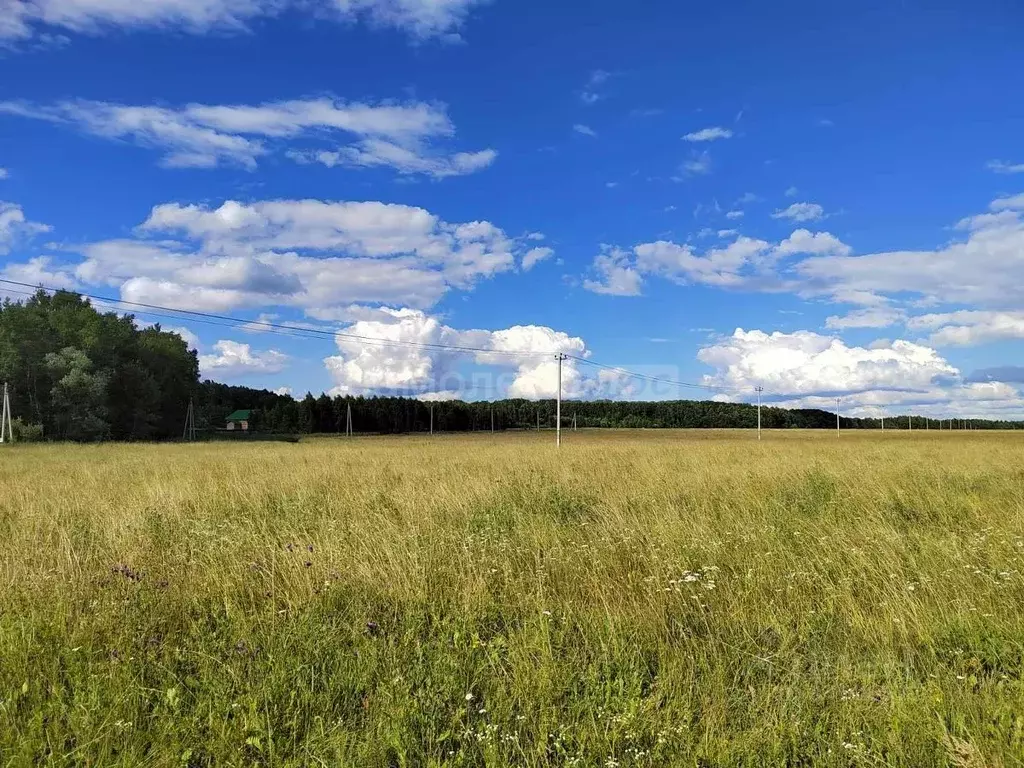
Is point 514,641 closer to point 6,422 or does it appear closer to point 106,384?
point 6,422

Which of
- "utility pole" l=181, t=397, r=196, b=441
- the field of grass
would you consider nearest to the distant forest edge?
"utility pole" l=181, t=397, r=196, b=441

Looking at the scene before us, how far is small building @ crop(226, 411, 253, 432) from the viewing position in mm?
124250

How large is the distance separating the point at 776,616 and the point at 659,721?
181 centimetres

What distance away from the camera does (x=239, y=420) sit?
126 meters

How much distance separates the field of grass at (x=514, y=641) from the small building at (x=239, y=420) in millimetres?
125974

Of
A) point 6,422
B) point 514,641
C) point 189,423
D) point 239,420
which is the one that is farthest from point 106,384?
point 239,420

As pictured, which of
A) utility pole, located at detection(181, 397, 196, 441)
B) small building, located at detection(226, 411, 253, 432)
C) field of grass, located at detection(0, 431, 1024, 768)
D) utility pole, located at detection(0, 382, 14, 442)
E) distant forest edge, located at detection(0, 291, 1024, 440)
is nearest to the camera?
field of grass, located at detection(0, 431, 1024, 768)

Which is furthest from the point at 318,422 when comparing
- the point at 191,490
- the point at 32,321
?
the point at 191,490

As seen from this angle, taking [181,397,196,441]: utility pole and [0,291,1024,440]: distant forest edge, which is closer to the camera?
[0,291,1024,440]: distant forest edge

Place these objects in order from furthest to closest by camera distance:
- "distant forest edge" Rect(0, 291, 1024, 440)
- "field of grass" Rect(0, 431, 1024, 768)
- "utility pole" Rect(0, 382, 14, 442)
A: "distant forest edge" Rect(0, 291, 1024, 440)
"utility pole" Rect(0, 382, 14, 442)
"field of grass" Rect(0, 431, 1024, 768)

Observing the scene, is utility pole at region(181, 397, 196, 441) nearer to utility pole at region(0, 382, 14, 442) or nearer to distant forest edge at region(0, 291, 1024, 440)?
distant forest edge at region(0, 291, 1024, 440)

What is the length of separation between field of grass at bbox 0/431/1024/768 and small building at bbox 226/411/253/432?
126 meters

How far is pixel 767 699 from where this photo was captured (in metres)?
3.33

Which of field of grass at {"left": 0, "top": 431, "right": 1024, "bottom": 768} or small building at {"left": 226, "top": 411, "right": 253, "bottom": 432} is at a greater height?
field of grass at {"left": 0, "top": 431, "right": 1024, "bottom": 768}
